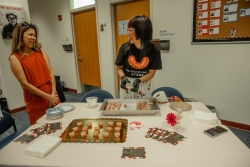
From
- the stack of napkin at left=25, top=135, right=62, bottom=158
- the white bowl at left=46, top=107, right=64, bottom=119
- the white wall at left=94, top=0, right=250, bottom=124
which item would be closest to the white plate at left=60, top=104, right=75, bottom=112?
the white bowl at left=46, top=107, right=64, bottom=119

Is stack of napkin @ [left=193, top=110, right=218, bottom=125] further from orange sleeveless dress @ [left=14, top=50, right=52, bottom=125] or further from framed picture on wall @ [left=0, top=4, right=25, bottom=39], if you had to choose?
framed picture on wall @ [left=0, top=4, right=25, bottom=39]

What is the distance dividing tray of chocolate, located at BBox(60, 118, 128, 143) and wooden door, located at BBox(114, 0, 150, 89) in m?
2.35

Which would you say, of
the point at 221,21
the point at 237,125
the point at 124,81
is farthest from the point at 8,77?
the point at 237,125

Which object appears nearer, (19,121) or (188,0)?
(188,0)

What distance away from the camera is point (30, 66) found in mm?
1611

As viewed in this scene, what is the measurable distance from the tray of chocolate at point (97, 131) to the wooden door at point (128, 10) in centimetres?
235

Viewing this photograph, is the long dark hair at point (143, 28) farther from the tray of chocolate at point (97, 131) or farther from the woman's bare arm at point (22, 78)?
the woman's bare arm at point (22, 78)

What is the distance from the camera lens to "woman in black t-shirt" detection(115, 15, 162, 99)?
161cm

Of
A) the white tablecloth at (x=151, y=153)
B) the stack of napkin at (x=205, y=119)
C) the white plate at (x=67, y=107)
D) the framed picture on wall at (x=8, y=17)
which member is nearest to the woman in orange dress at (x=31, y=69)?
the white plate at (x=67, y=107)

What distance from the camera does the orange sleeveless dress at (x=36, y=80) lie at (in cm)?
162

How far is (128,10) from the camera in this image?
127 inches

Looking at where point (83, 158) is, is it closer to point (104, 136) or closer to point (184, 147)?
point (104, 136)

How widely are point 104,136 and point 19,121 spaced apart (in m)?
2.51

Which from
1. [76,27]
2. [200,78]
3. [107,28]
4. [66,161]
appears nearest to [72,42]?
[76,27]
